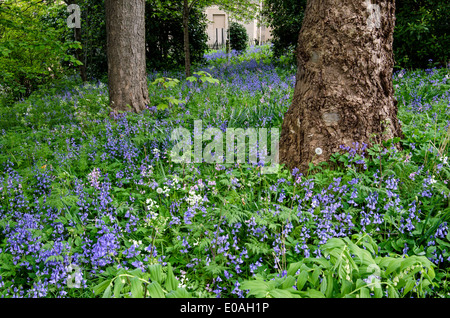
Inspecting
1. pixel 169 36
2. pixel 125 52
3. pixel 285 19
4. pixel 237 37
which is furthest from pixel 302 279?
pixel 237 37

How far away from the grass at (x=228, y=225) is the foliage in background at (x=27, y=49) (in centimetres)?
242

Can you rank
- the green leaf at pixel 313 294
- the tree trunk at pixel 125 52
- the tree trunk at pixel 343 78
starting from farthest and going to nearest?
1. the tree trunk at pixel 125 52
2. the tree trunk at pixel 343 78
3. the green leaf at pixel 313 294

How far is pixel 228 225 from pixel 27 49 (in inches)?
331

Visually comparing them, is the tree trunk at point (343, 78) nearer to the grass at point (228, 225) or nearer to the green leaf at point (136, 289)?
the grass at point (228, 225)

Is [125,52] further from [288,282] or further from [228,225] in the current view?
[288,282]

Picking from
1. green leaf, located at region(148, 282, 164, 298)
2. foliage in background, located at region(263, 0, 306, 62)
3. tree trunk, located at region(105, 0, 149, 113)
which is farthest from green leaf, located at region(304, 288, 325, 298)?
foliage in background, located at region(263, 0, 306, 62)

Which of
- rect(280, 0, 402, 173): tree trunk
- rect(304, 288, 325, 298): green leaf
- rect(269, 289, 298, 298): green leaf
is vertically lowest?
rect(304, 288, 325, 298): green leaf

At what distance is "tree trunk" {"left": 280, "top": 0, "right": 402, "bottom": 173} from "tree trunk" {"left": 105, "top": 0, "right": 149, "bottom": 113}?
3.50 metres

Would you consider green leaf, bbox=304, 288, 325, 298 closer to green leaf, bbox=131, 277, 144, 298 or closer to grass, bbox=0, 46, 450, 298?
grass, bbox=0, 46, 450, 298

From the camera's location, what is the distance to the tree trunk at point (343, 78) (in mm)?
3098

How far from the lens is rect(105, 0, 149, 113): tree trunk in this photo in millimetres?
5770

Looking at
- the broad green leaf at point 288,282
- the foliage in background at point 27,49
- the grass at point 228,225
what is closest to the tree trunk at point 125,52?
the foliage in background at point 27,49

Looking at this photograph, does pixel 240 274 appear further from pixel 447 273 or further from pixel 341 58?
pixel 341 58
